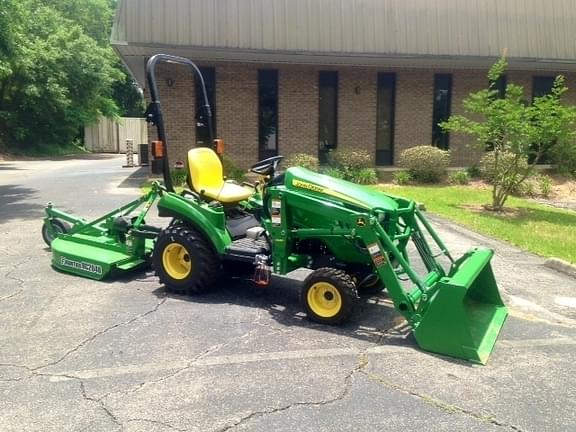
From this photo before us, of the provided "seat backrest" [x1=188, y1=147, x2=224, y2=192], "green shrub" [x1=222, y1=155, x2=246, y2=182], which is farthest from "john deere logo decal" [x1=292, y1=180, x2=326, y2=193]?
"green shrub" [x1=222, y1=155, x2=246, y2=182]

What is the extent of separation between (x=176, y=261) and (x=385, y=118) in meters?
12.8

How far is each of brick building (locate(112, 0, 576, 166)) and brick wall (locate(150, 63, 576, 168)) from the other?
3cm

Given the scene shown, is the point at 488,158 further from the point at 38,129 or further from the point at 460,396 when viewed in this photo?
the point at 38,129

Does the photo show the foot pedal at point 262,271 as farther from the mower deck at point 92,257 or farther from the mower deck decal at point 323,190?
the mower deck at point 92,257

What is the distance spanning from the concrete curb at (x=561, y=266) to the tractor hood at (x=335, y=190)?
3.17 m

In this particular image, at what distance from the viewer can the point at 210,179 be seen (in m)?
5.68

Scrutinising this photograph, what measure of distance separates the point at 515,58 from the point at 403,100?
11.4 ft

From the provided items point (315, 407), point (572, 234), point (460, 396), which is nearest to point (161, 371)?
point (315, 407)

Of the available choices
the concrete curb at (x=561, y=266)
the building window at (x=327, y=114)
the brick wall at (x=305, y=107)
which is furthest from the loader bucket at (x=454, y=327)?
the building window at (x=327, y=114)

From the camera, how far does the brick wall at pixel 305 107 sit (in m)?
15.4

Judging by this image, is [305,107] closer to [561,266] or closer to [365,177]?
[365,177]

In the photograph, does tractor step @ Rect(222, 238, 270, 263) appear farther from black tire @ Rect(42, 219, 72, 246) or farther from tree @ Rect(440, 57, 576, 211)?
tree @ Rect(440, 57, 576, 211)

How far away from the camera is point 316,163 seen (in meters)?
15.1

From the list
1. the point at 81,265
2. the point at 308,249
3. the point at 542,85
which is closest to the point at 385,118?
the point at 542,85
